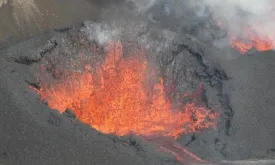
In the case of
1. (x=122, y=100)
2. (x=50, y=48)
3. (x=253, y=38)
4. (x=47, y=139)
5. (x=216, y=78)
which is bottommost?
(x=47, y=139)

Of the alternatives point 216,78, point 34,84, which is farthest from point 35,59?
point 216,78

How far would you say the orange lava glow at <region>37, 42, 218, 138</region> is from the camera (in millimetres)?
16172

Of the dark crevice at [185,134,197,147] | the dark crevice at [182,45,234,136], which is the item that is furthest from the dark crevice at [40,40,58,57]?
the dark crevice at [185,134,197,147]

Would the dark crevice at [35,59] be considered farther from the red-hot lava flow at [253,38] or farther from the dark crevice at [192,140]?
the red-hot lava flow at [253,38]

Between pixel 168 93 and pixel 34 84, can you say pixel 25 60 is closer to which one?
pixel 34 84

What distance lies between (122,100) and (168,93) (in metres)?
2.01

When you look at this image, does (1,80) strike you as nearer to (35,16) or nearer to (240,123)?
(35,16)

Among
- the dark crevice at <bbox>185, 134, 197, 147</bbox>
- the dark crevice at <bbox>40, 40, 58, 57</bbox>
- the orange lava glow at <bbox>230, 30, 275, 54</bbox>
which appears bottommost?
the dark crevice at <bbox>185, 134, 197, 147</bbox>

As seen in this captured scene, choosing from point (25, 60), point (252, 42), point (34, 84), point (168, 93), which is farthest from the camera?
point (252, 42)

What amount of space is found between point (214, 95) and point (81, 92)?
5.32 m

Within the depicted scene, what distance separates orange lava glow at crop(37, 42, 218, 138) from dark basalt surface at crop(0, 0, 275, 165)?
19.8 inches

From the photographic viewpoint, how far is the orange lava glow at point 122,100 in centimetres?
1617

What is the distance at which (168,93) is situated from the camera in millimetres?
18250

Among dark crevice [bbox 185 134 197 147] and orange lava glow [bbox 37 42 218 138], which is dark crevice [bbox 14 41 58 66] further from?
dark crevice [bbox 185 134 197 147]
